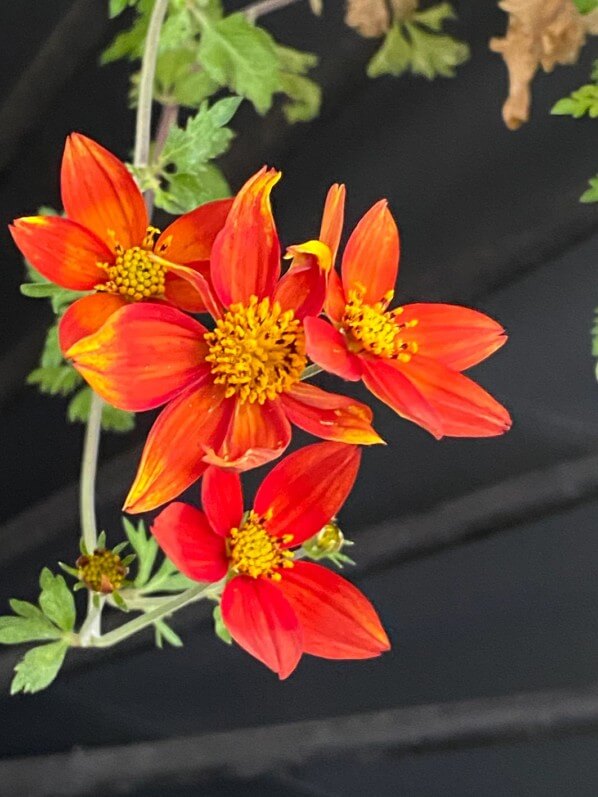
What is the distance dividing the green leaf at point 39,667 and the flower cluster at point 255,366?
0.17m

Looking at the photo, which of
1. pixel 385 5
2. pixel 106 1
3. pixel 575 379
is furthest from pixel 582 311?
pixel 106 1

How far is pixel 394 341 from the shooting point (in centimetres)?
33

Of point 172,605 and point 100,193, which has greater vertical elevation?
point 100,193

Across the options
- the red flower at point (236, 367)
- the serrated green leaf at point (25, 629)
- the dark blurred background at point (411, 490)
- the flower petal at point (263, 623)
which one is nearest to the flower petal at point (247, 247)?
the red flower at point (236, 367)

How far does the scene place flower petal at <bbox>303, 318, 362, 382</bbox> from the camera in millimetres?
283

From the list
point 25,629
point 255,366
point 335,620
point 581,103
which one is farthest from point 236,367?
point 581,103

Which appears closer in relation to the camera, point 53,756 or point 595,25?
point 595,25

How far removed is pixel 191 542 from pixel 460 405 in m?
0.12

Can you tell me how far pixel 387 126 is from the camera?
0.77 meters

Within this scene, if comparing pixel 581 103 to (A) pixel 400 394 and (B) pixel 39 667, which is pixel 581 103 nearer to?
(A) pixel 400 394

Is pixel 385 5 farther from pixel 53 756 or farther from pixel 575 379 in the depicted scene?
pixel 53 756

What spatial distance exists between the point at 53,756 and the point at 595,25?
78 centimetres

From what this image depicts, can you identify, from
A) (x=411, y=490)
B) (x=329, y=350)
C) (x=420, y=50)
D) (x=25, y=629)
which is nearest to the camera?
(x=329, y=350)

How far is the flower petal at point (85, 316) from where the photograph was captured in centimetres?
33
